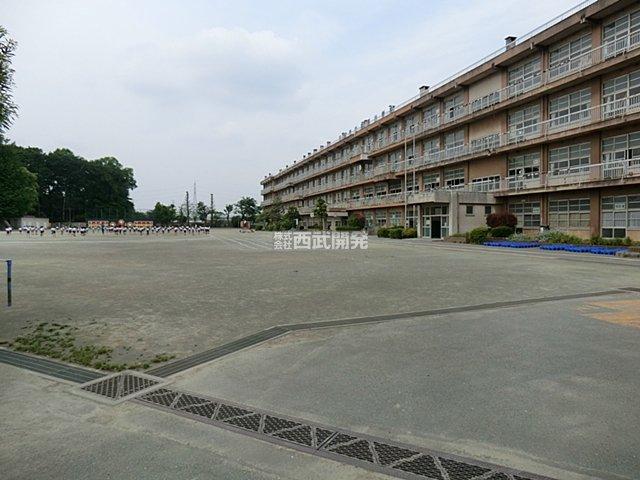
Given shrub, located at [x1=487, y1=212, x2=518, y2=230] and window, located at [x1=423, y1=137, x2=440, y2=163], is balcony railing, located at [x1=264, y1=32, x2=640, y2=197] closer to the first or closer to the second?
window, located at [x1=423, y1=137, x2=440, y2=163]

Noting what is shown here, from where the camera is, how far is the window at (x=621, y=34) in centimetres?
2240

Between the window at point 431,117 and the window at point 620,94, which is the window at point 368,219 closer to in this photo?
the window at point 431,117

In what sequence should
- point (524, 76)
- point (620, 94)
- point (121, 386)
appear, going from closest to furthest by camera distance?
point (121, 386) → point (620, 94) → point (524, 76)

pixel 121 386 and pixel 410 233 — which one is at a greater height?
pixel 410 233

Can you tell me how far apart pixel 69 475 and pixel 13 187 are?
17.6 ft

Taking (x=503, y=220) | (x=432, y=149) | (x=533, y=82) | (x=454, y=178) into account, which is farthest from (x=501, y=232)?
(x=432, y=149)

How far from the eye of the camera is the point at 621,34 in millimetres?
23359

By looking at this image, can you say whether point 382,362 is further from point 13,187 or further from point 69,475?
point 13,187

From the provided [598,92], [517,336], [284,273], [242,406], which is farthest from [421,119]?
[242,406]

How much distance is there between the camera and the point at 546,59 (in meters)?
28.2

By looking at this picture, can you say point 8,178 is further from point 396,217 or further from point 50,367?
point 396,217

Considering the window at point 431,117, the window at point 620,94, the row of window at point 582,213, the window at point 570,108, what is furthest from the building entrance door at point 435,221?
the window at point 620,94

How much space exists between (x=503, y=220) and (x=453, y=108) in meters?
13.3

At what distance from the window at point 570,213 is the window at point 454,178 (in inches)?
364
